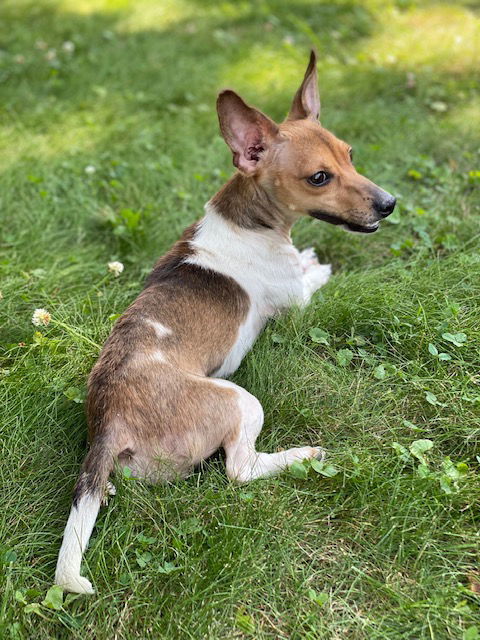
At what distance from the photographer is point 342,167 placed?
10.7 ft

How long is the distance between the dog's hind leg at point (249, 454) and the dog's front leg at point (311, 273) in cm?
97

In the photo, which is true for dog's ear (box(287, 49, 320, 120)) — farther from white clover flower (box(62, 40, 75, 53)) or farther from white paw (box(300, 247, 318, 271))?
white clover flower (box(62, 40, 75, 53))

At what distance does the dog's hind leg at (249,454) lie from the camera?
272 cm

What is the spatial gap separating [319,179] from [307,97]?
65 centimetres

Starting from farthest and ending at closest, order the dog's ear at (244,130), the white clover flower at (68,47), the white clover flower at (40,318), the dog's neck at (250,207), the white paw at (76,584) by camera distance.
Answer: the white clover flower at (68,47) → the white clover flower at (40,318) → the dog's neck at (250,207) → the dog's ear at (244,130) → the white paw at (76,584)

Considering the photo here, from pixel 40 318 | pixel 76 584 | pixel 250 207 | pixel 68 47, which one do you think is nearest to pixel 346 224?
pixel 250 207

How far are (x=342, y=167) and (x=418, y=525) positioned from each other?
5.86 ft

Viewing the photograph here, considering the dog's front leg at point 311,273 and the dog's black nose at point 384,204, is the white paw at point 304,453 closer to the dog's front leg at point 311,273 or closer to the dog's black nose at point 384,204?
the dog's front leg at point 311,273

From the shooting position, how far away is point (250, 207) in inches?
132

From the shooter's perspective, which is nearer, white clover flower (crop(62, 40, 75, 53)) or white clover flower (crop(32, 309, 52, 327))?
white clover flower (crop(32, 309, 52, 327))

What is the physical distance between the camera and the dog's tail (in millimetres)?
2266

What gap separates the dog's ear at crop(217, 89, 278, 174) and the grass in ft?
2.85

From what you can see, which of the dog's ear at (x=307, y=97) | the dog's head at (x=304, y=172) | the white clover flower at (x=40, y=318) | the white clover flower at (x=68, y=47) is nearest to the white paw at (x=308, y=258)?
the dog's head at (x=304, y=172)

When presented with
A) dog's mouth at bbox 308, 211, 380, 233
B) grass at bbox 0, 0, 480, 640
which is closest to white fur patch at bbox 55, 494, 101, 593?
grass at bbox 0, 0, 480, 640
